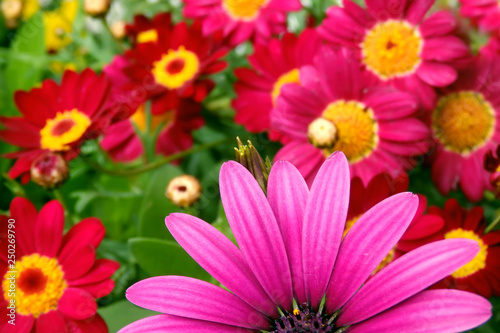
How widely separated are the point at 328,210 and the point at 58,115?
1.20ft

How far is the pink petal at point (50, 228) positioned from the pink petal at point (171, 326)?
168 millimetres

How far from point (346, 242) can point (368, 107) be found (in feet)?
0.74

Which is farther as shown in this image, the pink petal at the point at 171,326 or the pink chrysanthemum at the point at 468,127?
the pink chrysanthemum at the point at 468,127

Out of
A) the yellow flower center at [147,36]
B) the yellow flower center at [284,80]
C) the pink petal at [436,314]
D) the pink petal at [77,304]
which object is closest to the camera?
the pink petal at [436,314]

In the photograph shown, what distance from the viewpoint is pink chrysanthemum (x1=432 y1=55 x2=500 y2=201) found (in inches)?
20.4

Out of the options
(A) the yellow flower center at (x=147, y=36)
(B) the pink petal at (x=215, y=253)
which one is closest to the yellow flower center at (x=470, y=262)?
(B) the pink petal at (x=215, y=253)

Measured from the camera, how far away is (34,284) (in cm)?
43

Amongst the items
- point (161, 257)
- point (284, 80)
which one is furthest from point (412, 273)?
point (284, 80)

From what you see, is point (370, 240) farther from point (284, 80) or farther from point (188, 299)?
point (284, 80)

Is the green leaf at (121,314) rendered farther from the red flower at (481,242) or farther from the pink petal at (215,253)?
the red flower at (481,242)

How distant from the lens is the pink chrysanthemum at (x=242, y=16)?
62 centimetres

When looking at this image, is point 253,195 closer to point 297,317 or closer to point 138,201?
point 297,317

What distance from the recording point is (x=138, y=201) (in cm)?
64

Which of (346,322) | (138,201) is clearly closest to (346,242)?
(346,322)
